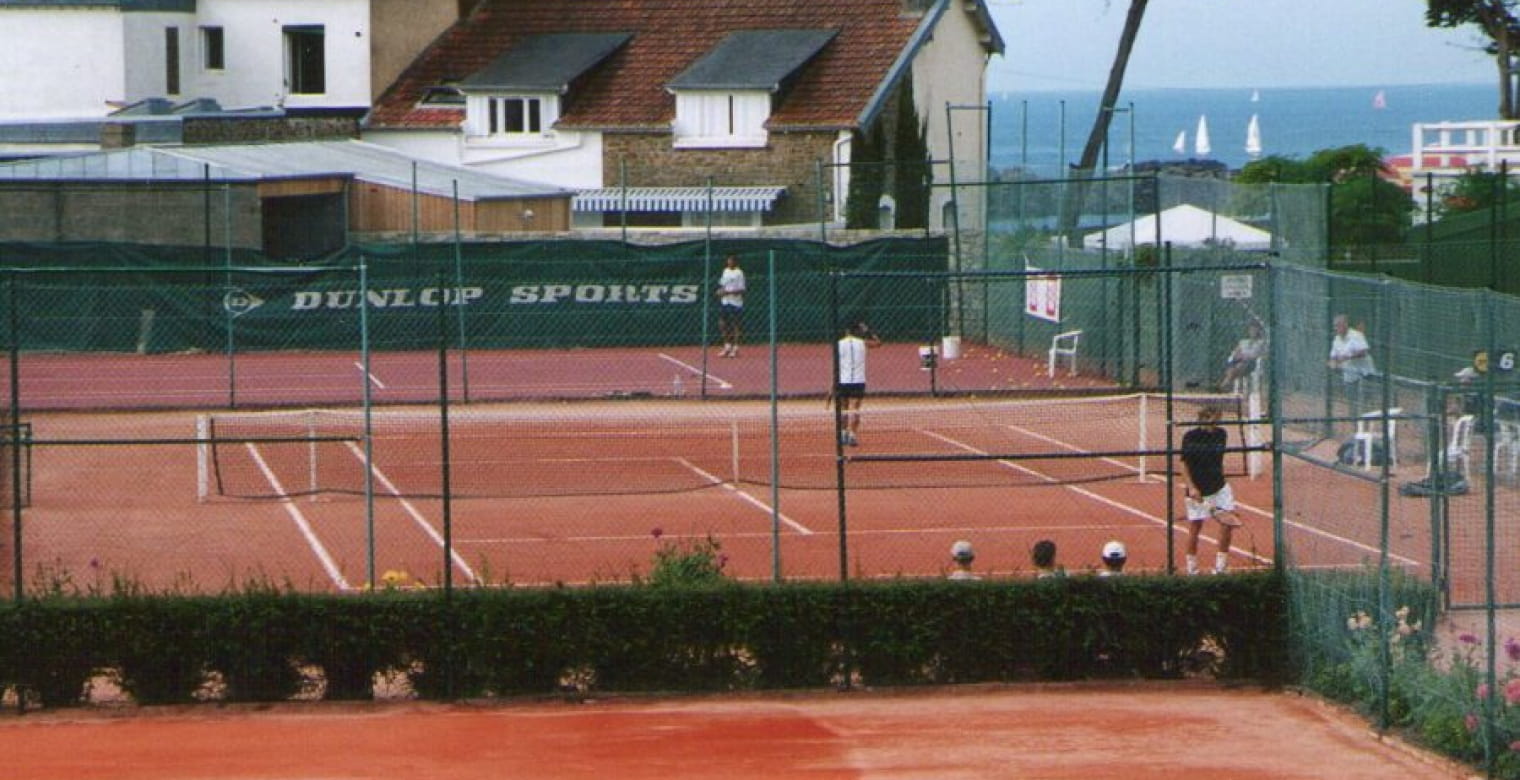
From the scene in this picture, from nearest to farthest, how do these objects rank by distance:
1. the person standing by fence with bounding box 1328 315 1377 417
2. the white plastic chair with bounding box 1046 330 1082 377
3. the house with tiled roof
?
the person standing by fence with bounding box 1328 315 1377 417 < the white plastic chair with bounding box 1046 330 1082 377 < the house with tiled roof

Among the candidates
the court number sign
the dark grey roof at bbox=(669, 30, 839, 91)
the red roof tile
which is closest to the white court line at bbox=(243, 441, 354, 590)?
the court number sign

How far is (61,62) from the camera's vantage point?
54156 millimetres

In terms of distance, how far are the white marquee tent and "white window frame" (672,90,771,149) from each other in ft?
58.3

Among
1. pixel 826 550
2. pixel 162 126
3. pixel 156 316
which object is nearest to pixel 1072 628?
pixel 826 550

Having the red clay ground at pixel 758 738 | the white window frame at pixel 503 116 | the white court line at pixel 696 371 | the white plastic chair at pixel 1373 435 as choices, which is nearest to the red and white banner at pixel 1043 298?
the white court line at pixel 696 371

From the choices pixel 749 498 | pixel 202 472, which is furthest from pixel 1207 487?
pixel 202 472

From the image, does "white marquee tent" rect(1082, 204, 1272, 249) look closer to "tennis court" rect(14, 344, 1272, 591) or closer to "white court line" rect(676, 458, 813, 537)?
"tennis court" rect(14, 344, 1272, 591)

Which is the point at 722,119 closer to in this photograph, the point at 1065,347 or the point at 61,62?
the point at 61,62

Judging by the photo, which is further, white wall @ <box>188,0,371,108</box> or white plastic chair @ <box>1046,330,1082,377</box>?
white wall @ <box>188,0,371,108</box>

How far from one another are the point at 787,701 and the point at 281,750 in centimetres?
351

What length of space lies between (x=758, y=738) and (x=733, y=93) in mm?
37167

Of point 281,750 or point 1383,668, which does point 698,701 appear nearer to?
point 281,750

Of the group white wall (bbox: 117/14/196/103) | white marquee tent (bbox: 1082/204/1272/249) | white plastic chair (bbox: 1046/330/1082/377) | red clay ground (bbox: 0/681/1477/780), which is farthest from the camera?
white wall (bbox: 117/14/196/103)

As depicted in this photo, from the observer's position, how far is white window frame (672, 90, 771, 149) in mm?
50469
